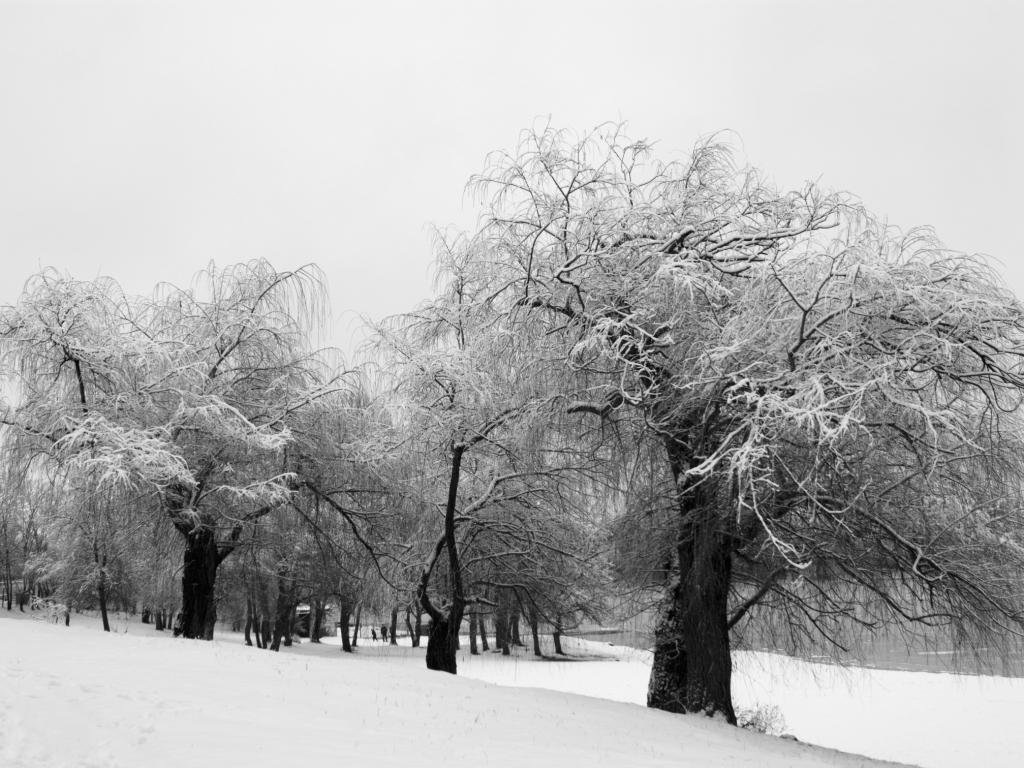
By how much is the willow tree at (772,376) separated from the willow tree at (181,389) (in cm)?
501

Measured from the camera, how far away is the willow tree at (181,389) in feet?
39.9

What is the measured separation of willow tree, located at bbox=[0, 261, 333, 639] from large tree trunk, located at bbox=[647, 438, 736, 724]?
20.2 feet

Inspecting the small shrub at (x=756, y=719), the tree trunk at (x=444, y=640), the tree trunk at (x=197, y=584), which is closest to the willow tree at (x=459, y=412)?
the tree trunk at (x=444, y=640)

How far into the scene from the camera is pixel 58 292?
41.1 feet

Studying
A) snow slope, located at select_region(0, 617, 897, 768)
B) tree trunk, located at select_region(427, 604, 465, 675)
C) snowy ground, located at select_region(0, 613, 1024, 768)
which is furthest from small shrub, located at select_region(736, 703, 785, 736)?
tree trunk, located at select_region(427, 604, 465, 675)

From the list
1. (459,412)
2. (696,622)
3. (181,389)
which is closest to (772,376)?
(696,622)

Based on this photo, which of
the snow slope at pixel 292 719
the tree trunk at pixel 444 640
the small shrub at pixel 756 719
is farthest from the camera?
the tree trunk at pixel 444 640

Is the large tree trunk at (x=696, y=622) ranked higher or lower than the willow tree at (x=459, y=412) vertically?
lower

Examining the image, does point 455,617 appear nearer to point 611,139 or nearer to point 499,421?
point 499,421

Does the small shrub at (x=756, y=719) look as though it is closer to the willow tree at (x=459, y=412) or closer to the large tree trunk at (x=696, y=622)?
the large tree trunk at (x=696, y=622)

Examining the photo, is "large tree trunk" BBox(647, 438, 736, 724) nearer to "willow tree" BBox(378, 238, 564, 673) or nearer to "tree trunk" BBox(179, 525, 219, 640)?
"willow tree" BBox(378, 238, 564, 673)

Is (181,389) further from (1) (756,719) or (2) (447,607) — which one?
(1) (756,719)

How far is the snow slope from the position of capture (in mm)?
6215

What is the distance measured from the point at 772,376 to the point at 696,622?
157 inches
